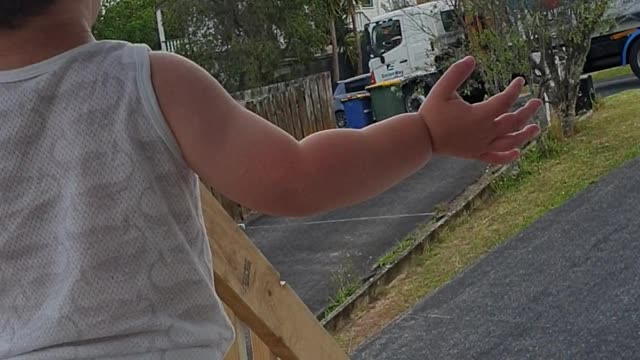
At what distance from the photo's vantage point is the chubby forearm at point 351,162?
107 cm

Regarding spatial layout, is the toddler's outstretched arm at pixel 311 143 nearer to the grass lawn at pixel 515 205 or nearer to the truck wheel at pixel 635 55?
the grass lawn at pixel 515 205

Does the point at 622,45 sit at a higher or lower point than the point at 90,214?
lower

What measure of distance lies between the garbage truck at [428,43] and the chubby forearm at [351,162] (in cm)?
790

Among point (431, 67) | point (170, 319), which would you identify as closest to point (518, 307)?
point (170, 319)

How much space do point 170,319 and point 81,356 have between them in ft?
0.36

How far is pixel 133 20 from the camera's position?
10461mm

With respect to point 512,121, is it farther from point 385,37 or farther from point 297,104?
point 385,37

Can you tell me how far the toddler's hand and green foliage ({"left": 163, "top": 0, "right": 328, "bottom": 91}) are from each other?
462 inches

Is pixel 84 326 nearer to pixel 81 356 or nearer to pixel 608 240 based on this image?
pixel 81 356

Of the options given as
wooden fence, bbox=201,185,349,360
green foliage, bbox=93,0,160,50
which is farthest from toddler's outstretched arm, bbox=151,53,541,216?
green foliage, bbox=93,0,160,50

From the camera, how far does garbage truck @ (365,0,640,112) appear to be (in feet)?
38.8

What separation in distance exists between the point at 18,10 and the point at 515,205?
727 cm

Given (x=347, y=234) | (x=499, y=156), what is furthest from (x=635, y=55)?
(x=499, y=156)

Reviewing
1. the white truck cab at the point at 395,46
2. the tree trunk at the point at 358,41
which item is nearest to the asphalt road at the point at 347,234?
the white truck cab at the point at 395,46
